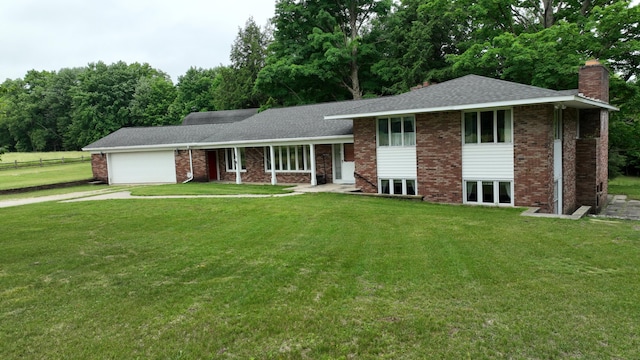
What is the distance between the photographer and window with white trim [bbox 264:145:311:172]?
824 inches

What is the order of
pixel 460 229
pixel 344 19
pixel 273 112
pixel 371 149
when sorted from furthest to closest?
pixel 344 19, pixel 273 112, pixel 371 149, pixel 460 229

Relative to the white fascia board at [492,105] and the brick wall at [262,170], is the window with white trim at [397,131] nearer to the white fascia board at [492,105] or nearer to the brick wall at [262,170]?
the white fascia board at [492,105]

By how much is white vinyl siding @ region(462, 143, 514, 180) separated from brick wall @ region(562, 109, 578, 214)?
3.09m

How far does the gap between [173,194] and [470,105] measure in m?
11.4

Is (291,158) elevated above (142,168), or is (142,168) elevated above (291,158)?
(291,158)

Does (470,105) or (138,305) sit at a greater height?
(470,105)

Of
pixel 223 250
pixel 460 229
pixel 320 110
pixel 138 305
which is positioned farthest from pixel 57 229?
pixel 320 110

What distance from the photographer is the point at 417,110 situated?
14.2 metres

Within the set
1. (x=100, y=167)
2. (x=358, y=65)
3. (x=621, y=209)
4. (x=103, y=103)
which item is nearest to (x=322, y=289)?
(x=621, y=209)

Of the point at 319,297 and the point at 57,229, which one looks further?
the point at 57,229

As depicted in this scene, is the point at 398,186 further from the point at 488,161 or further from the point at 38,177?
the point at 38,177

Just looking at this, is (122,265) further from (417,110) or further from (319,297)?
(417,110)

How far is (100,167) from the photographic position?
26891 mm

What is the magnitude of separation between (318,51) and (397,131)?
83.2 ft
